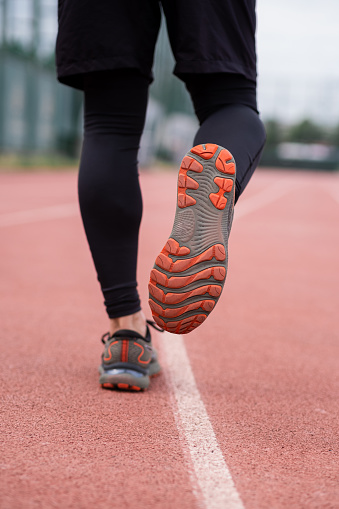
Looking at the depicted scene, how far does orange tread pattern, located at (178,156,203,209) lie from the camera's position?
4.51ft

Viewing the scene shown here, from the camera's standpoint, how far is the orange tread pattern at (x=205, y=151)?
1384 mm

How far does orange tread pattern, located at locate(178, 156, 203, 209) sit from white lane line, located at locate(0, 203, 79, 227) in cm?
486

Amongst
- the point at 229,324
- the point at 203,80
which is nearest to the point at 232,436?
the point at 203,80

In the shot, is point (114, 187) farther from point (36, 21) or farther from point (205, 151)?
point (36, 21)

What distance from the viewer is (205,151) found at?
139cm

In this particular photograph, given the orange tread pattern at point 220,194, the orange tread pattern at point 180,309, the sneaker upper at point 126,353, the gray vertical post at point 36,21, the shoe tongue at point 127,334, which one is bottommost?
the gray vertical post at point 36,21

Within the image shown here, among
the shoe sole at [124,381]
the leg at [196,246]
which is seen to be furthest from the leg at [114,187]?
the leg at [196,246]

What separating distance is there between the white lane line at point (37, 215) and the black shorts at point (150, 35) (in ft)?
15.0

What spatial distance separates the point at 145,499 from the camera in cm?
111

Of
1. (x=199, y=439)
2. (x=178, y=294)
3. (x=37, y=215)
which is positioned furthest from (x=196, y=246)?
(x=37, y=215)

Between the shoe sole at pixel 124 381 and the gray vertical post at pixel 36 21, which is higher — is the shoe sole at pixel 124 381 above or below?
above

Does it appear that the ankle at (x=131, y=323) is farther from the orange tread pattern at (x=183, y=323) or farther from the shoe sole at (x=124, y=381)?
the orange tread pattern at (x=183, y=323)

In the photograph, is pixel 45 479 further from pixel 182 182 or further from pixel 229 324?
pixel 229 324

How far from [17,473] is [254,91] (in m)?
1.08
